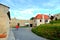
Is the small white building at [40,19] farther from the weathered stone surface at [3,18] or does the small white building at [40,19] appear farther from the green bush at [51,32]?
the weathered stone surface at [3,18]

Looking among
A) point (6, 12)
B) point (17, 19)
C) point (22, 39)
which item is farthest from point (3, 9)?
point (17, 19)

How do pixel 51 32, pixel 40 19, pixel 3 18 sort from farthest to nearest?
pixel 40 19 → pixel 51 32 → pixel 3 18

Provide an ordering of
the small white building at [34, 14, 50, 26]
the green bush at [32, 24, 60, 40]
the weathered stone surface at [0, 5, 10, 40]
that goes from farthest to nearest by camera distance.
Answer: the small white building at [34, 14, 50, 26] < the green bush at [32, 24, 60, 40] < the weathered stone surface at [0, 5, 10, 40]

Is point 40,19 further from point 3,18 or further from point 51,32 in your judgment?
point 3,18

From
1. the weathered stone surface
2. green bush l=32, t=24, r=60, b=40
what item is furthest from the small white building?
the weathered stone surface

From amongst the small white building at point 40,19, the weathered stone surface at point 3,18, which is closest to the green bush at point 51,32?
the weathered stone surface at point 3,18

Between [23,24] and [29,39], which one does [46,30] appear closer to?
[29,39]

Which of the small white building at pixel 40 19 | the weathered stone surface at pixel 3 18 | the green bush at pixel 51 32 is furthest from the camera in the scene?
the small white building at pixel 40 19

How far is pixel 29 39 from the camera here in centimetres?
3091

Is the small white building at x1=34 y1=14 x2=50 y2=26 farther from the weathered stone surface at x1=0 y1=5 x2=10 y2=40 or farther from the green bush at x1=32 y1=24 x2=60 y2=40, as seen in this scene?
the weathered stone surface at x1=0 y1=5 x2=10 y2=40

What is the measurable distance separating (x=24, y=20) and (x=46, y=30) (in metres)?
44.4

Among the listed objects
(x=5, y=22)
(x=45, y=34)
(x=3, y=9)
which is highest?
(x=3, y=9)

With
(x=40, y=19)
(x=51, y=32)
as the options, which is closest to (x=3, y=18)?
(x=51, y=32)

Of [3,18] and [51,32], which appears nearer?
[3,18]
